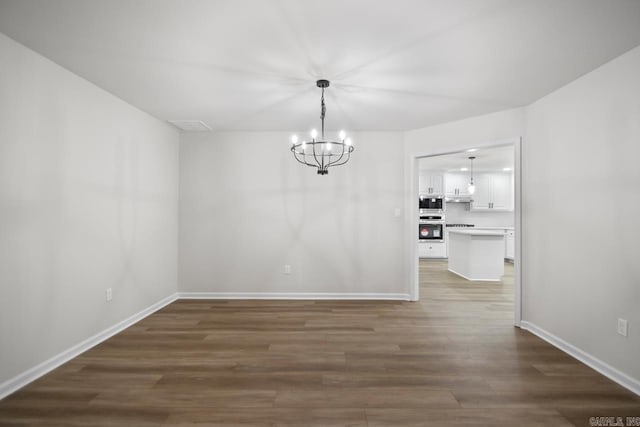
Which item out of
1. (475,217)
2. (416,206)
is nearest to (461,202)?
(475,217)

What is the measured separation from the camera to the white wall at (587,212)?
7.68 ft

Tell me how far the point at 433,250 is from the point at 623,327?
6.25 m

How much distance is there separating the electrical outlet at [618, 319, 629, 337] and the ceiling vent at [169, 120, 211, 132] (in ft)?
15.6

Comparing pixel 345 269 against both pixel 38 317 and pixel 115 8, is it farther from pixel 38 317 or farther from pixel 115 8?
pixel 115 8

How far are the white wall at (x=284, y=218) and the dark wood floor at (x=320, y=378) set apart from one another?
0.96 m

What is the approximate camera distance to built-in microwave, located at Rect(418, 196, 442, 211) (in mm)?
8531

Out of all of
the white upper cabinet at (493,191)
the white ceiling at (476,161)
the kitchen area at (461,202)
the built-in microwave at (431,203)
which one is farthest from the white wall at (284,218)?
the white upper cabinet at (493,191)

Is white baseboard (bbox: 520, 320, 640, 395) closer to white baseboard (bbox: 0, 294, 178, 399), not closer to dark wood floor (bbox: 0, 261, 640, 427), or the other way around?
dark wood floor (bbox: 0, 261, 640, 427)

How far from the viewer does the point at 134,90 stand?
3.13 m

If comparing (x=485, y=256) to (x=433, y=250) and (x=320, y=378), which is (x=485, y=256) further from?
(x=320, y=378)

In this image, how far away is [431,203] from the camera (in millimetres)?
8578

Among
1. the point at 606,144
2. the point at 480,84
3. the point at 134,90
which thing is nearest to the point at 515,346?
the point at 606,144

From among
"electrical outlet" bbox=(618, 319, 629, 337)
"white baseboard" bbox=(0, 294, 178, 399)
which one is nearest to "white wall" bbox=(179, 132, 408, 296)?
"white baseboard" bbox=(0, 294, 178, 399)

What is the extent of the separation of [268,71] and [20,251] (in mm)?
2331
